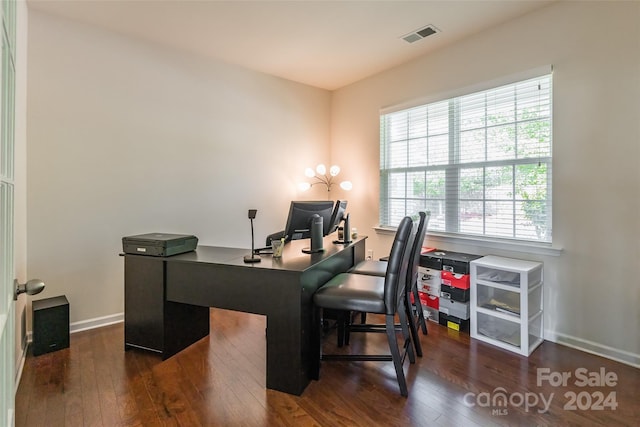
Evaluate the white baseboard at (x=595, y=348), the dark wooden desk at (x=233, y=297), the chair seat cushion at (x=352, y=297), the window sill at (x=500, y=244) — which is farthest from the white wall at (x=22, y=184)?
the white baseboard at (x=595, y=348)

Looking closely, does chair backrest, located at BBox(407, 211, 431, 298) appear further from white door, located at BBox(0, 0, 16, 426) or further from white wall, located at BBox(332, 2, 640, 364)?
white door, located at BBox(0, 0, 16, 426)

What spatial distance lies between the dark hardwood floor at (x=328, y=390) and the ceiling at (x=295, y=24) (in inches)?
108

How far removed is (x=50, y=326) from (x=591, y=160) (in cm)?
427

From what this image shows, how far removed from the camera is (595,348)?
8.02ft

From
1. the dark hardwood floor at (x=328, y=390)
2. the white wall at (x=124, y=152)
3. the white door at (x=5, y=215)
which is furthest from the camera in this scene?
the white wall at (x=124, y=152)

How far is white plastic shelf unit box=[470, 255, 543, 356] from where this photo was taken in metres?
2.45

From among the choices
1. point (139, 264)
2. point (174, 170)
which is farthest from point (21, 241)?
point (174, 170)

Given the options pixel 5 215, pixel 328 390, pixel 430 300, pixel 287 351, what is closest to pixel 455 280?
pixel 430 300

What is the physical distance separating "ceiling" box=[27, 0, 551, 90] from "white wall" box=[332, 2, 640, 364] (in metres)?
0.32

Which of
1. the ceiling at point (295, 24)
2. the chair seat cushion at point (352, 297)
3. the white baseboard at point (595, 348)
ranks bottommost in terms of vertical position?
the white baseboard at point (595, 348)

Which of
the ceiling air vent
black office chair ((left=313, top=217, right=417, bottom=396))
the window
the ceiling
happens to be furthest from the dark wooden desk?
the ceiling air vent

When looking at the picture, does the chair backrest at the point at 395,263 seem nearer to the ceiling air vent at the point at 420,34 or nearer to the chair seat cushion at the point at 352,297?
the chair seat cushion at the point at 352,297

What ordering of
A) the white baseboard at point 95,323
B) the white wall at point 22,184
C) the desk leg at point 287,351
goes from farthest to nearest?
1. the white baseboard at point 95,323
2. the white wall at point 22,184
3. the desk leg at point 287,351

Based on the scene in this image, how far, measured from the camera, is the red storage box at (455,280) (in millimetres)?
2810
